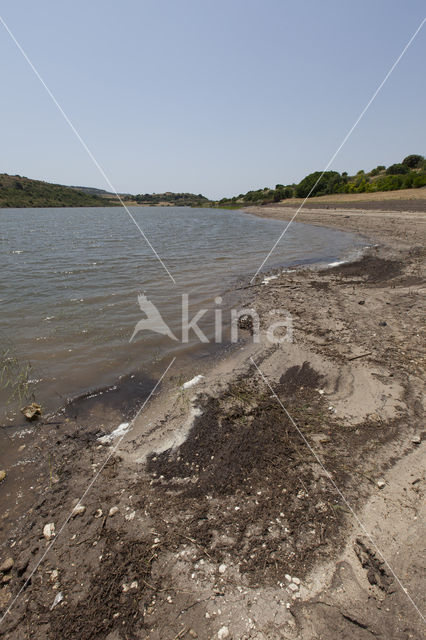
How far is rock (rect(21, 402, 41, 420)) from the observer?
457cm

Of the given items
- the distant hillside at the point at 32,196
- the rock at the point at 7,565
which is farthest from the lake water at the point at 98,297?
the distant hillside at the point at 32,196

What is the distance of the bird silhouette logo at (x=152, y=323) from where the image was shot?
7.78 metres

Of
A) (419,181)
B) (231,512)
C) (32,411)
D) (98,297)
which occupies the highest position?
(419,181)

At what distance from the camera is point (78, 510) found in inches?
122

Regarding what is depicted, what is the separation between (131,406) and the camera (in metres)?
4.95

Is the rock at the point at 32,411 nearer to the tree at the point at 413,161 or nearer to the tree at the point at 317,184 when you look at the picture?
the tree at the point at 317,184

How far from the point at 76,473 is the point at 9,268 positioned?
14251mm

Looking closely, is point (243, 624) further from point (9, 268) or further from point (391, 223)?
point (391, 223)

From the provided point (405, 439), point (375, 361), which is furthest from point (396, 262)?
point (405, 439)

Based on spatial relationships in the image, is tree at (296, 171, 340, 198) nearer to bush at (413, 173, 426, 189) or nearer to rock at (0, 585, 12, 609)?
bush at (413, 173, 426, 189)

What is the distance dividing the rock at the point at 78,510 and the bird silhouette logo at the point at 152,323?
4442 mm

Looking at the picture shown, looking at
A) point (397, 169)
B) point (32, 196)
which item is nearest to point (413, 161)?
point (397, 169)

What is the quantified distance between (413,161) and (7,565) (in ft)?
256

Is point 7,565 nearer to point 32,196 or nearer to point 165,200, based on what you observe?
point 32,196
